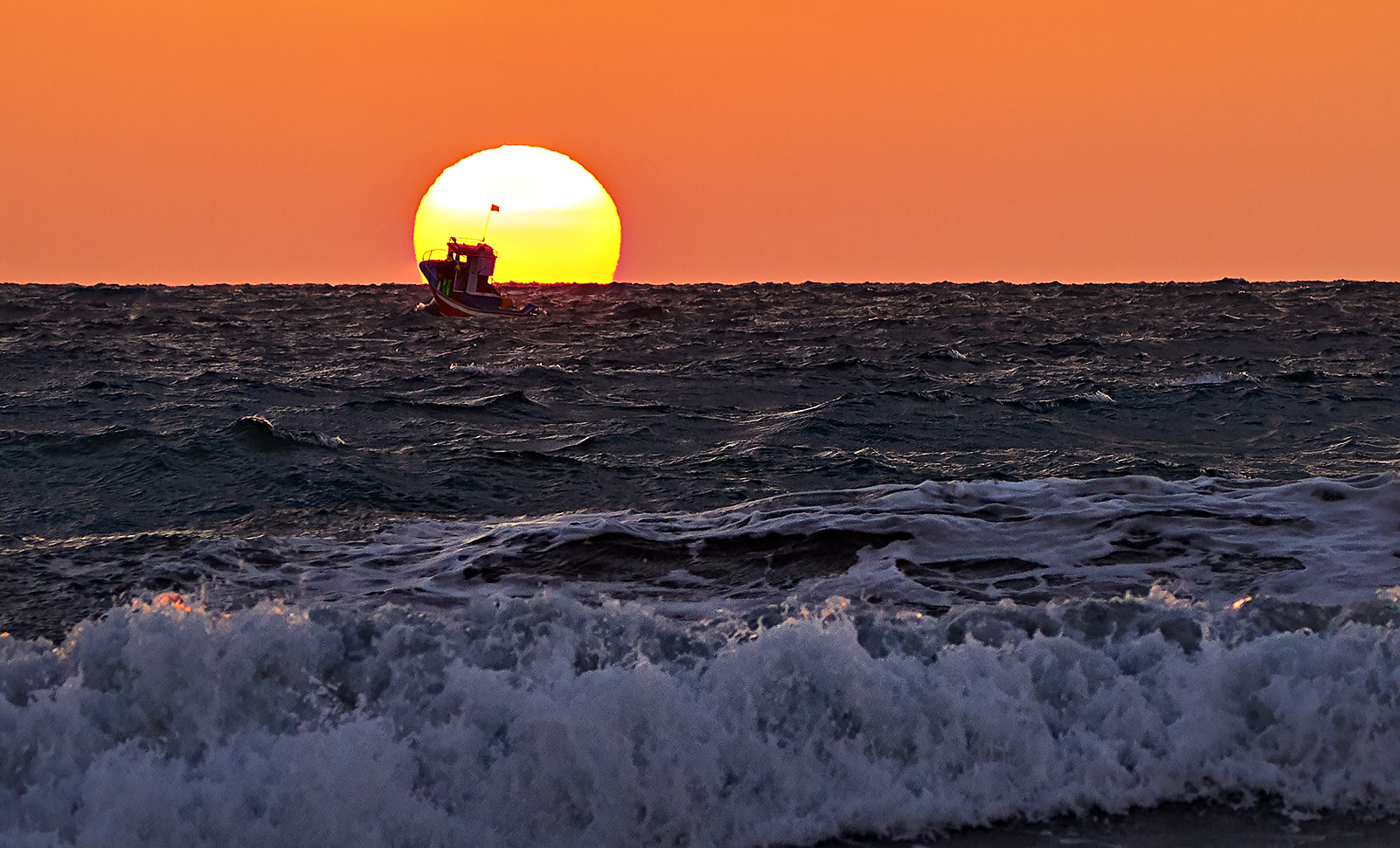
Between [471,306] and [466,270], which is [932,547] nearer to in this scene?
[471,306]

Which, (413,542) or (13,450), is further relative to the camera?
(13,450)

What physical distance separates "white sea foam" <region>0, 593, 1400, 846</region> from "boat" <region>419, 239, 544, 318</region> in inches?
2136

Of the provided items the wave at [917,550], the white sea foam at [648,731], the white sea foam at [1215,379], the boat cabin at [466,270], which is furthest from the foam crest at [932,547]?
the boat cabin at [466,270]

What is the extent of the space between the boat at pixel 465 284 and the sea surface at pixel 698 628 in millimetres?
43875

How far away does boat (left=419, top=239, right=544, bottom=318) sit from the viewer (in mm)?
58719

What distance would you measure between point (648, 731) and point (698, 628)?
4.46 feet

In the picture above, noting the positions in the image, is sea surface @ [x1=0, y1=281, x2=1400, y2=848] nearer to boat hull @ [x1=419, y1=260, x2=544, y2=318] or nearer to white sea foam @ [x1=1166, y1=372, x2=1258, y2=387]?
white sea foam @ [x1=1166, y1=372, x2=1258, y2=387]

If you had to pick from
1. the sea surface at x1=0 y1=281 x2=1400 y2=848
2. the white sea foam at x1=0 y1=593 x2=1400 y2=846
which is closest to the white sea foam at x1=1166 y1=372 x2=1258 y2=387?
the sea surface at x1=0 y1=281 x2=1400 y2=848

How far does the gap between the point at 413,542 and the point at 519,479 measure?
2.57 m

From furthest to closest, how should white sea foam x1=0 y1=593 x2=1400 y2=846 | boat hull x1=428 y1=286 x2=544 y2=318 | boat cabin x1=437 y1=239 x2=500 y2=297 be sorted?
1. boat cabin x1=437 y1=239 x2=500 y2=297
2. boat hull x1=428 y1=286 x2=544 y2=318
3. white sea foam x1=0 y1=593 x2=1400 y2=846

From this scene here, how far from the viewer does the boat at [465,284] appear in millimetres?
58719

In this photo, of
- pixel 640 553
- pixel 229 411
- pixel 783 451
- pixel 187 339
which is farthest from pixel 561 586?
pixel 187 339

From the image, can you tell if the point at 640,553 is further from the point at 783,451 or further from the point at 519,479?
the point at 783,451

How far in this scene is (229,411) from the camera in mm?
15016
